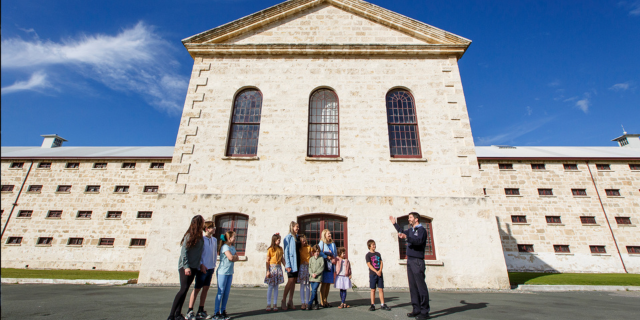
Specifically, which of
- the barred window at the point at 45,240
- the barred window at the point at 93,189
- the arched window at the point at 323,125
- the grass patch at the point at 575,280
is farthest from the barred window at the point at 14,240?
the grass patch at the point at 575,280

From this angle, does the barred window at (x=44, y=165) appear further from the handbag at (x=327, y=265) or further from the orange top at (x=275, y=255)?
the handbag at (x=327, y=265)

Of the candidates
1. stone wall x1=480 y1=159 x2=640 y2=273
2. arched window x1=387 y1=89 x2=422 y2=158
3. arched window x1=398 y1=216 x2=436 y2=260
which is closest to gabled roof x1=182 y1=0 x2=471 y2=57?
arched window x1=387 y1=89 x2=422 y2=158

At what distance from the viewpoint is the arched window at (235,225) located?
1096 cm

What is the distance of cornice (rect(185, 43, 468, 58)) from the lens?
13.2 metres

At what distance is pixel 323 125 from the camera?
41.3 ft

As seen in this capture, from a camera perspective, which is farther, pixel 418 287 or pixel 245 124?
pixel 245 124

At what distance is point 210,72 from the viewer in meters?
13.2

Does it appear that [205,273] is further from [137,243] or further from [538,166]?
[538,166]

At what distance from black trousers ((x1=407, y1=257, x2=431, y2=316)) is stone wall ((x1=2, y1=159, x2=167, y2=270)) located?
2042 cm

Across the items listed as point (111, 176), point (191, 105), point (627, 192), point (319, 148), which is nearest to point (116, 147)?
point (111, 176)

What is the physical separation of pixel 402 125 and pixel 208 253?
351 inches

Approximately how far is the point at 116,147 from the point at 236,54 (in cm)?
2079

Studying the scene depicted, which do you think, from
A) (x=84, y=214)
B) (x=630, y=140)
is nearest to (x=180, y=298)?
(x=84, y=214)

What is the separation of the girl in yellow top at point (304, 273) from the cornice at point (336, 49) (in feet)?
27.9
